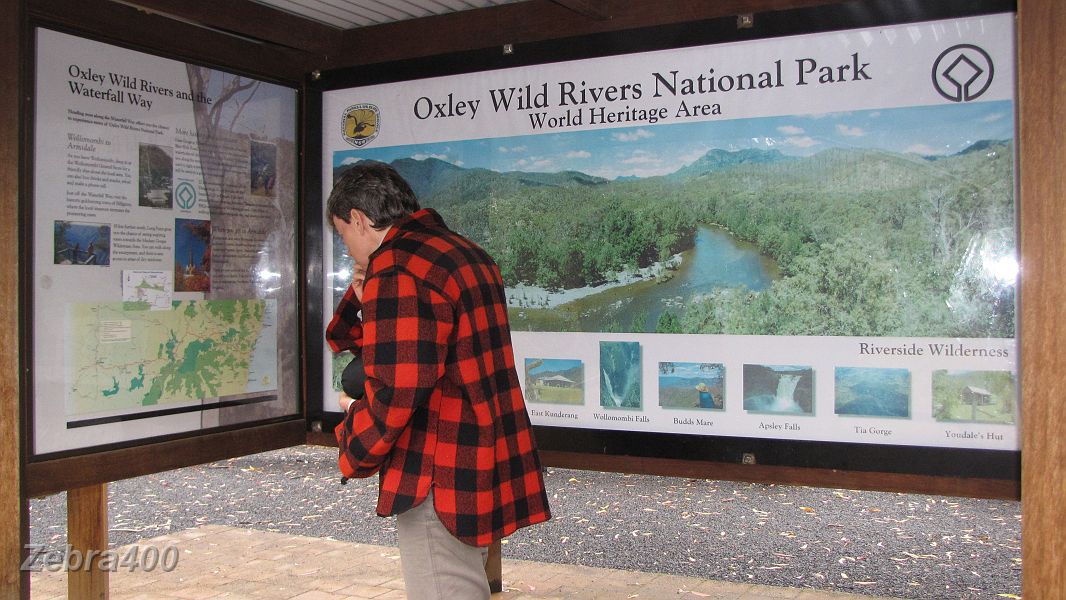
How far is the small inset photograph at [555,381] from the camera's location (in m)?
4.23

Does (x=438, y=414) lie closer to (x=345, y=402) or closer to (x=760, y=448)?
(x=345, y=402)

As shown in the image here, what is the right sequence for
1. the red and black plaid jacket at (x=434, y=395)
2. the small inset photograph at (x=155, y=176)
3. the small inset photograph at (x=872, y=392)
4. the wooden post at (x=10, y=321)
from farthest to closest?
the small inset photograph at (x=155, y=176)
the small inset photograph at (x=872, y=392)
the wooden post at (x=10, y=321)
the red and black plaid jacket at (x=434, y=395)

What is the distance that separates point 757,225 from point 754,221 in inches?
0.9

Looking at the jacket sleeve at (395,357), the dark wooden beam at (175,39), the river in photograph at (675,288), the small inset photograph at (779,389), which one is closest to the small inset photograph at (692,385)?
the small inset photograph at (779,389)

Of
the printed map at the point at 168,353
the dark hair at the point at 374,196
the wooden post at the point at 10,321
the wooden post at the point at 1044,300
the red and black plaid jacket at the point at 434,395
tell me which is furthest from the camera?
the printed map at the point at 168,353

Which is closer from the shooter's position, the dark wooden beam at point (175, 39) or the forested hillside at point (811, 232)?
the forested hillside at point (811, 232)

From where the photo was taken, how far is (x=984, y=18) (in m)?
3.52

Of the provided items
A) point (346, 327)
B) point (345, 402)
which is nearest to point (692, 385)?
point (346, 327)

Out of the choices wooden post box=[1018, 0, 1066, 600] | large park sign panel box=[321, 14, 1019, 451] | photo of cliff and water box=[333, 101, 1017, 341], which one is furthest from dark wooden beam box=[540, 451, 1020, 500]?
wooden post box=[1018, 0, 1066, 600]

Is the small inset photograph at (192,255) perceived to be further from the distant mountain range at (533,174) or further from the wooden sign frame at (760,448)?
the wooden sign frame at (760,448)

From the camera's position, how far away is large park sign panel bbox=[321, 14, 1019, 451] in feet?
11.6

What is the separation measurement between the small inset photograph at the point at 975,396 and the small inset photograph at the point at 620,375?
120cm

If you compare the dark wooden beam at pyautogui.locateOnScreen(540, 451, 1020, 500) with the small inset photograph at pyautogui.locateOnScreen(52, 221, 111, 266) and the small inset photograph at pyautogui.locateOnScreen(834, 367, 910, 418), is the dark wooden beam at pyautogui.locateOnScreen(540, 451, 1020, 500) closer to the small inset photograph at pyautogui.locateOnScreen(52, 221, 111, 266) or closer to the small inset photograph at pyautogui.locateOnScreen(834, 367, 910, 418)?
the small inset photograph at pyautogui.locateOnScreen(834, 367, 910, 418)

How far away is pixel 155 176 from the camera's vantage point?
4.16m
